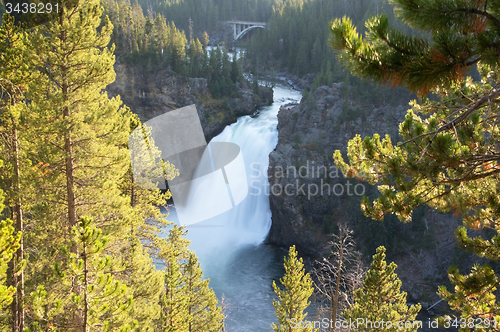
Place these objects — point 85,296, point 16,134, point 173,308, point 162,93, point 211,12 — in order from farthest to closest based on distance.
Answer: point 211,12
point 162,93
point 173,308
point 16,134
point 85,296

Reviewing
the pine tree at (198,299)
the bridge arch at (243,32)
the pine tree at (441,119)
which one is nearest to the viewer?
the pine tree at (441,119)

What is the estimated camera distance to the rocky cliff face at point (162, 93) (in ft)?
157

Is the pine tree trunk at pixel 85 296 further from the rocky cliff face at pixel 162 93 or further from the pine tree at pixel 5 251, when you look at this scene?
the rocky cliff face at pixel 162 93

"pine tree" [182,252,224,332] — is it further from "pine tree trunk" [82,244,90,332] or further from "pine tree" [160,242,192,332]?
"pine tree trunk" [82,244,90,332]

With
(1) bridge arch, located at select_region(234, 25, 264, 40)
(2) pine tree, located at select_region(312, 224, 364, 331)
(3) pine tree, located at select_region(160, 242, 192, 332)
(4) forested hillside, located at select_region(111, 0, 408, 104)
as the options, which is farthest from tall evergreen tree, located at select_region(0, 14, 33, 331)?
(1) bridge arch, located at select_region(234, 25, 264, 40)

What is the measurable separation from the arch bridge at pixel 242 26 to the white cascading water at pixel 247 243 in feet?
169

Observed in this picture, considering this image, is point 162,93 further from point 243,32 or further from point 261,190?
point 243,32

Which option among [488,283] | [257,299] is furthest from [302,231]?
[488,283]

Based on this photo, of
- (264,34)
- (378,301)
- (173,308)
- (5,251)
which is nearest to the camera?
(5,251)

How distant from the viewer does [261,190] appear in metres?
40.1

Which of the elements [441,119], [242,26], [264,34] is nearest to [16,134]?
[441,119]

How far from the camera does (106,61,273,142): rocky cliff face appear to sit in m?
47.8

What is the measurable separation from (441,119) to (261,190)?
34970 millimetres

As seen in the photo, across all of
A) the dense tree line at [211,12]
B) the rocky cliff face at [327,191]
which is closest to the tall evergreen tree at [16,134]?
the rocky cliff face at [327,191]
